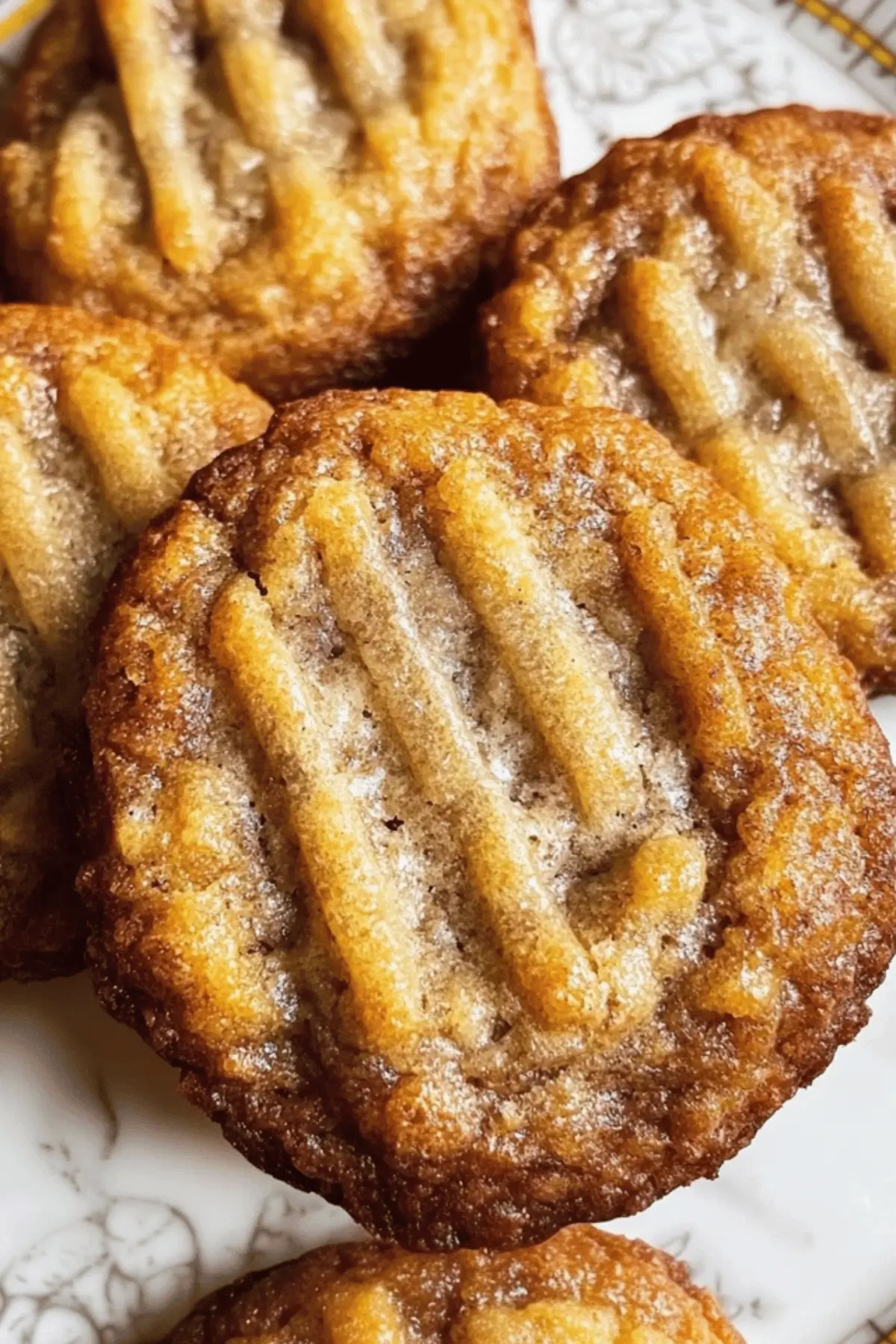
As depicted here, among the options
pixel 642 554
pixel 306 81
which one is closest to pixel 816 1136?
pixel 642 554

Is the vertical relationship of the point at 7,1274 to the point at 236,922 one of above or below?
below

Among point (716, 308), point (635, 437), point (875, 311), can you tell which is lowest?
point (635, 437)

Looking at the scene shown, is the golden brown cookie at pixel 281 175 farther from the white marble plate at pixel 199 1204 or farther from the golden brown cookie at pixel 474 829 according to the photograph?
the white marble plate at pixel 199 1204

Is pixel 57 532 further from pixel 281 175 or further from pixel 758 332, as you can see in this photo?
pixel 758 332

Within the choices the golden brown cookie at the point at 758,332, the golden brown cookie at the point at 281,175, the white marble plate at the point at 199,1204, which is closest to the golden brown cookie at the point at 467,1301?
the white marble plate at the point at 199,1204

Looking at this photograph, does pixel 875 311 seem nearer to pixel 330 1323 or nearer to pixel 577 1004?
pixel 577 1004

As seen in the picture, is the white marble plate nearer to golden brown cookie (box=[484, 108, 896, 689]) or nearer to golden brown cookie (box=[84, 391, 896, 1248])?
golden brown cookie (box=[84, 391, 896, 1248])

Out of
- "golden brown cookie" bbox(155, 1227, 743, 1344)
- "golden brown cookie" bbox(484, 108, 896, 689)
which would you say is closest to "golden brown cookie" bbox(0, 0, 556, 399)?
"golden brown cookie" bbox(484, 108, 896, 689)
